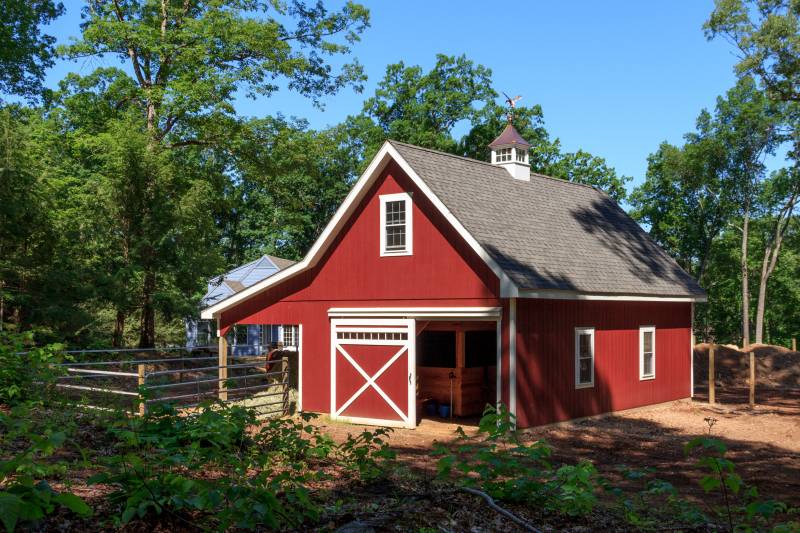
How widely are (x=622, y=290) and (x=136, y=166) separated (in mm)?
17641

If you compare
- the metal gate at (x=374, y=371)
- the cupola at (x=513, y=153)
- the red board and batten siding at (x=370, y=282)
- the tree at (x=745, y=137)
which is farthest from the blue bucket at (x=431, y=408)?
the tree at (x=745, y=137)

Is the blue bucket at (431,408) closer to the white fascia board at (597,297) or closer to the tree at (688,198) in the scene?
the white fascia board at (597,297)

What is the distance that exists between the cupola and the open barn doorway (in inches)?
196

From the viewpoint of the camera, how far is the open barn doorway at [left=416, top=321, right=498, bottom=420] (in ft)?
61.4

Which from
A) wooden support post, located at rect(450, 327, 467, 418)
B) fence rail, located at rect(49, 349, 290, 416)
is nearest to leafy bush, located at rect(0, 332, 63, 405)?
fence rail, located at rect(49, 349, 290, 416)

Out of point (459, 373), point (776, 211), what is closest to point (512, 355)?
point (459, 373)

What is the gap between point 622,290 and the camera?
1903 cm

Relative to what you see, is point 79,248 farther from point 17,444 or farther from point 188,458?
point 188,458

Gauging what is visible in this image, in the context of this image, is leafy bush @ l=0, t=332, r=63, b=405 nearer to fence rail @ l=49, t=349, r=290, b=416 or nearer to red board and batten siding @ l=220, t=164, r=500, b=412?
fence rail @ l=49, t=349, r=290, b=416

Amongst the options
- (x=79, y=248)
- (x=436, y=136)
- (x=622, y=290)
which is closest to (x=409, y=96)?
(x=436, y=136)

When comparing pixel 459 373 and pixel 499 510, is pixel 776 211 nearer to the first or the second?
pixel 459 373

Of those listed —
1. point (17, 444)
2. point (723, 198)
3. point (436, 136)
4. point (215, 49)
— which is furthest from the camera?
point (723, 198)

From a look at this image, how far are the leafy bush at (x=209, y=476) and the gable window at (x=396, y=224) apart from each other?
8944mm

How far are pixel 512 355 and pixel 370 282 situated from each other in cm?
415
